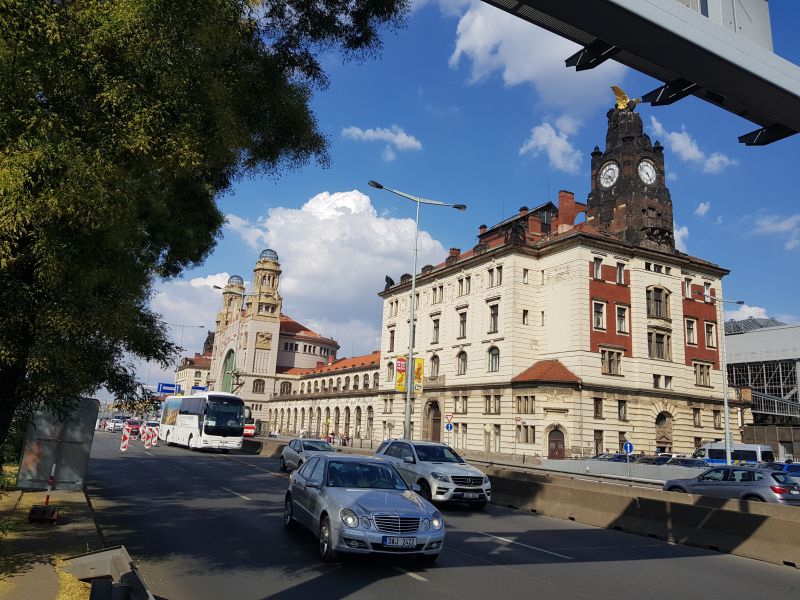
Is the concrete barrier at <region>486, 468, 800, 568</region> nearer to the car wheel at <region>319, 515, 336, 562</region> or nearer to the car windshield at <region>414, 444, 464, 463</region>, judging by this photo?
the car windshield at <region>414, 444, 464, 463</region>

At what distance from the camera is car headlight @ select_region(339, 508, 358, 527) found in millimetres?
8461

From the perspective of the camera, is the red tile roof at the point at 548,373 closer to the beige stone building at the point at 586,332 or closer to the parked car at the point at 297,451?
the beige stone building at the point at 586,332

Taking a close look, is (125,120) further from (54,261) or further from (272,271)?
(272,271)

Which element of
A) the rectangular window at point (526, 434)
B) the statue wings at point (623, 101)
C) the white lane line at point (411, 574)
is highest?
the statue wings at point (623, 101)

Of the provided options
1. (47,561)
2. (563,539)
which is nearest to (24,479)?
(47,561)

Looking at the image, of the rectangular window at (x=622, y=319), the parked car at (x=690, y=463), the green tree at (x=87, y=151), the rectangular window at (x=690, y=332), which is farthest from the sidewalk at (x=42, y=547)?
the rectangular window at (x=690, y=332)

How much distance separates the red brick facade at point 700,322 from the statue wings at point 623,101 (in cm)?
1813

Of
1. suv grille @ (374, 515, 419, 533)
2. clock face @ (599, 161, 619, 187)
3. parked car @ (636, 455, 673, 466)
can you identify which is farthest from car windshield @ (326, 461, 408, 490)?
clock face @ (599, 161, 619, 187)

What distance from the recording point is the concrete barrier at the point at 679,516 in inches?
446

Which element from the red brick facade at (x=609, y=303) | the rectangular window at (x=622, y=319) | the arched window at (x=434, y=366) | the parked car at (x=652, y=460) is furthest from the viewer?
the arched window at (x=434, y=366)

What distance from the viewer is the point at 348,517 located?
8523 mm

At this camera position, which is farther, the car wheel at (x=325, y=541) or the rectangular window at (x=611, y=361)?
the rectangular window at (x=611, y=361)

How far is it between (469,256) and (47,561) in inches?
1953

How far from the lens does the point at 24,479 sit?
1194 cm
